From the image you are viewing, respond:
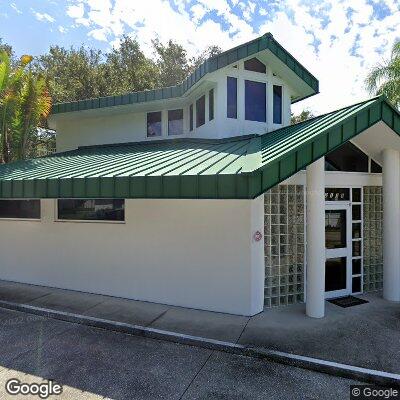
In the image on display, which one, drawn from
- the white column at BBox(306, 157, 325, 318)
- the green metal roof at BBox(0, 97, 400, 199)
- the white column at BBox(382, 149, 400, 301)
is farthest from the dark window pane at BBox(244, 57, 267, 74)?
the white column at BBox(306, 157, 325, 318)

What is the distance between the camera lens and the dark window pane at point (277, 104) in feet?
33.0

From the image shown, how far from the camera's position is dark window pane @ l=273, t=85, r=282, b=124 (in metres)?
10.1

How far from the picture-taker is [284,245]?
24.2 feet

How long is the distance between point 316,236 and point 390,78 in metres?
13.5

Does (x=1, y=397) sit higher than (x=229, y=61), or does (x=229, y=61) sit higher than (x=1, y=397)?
(x=229, y=61)

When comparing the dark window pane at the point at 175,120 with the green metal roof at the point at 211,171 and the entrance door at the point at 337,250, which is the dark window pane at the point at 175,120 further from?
the entrance door at the point at 337,250

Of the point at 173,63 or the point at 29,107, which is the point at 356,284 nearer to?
the point at 29,107

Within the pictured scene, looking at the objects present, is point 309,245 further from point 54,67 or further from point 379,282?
point 54,67

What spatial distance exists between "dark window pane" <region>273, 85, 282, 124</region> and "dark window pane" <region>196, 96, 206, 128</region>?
7.49 feet

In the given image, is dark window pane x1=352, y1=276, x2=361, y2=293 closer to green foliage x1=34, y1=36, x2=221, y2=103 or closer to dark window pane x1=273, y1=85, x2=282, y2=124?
dark window pane x1=273, y1=85, x2=282, y2=124

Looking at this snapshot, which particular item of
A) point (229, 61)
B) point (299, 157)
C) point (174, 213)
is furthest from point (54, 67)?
point (299, 157)

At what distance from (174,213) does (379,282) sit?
597cm

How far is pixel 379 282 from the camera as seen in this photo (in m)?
8.55

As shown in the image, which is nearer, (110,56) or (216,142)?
A: (216,142)
